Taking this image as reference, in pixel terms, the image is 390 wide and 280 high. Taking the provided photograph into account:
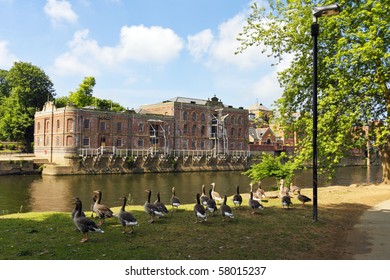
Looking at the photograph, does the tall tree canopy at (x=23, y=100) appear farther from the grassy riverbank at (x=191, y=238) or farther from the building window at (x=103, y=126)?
the grassy riverbank at (x=191, y=238)

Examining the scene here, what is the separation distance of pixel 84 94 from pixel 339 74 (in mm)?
66627

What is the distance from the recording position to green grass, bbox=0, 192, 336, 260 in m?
8.52

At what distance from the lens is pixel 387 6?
18.9m

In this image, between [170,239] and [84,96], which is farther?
[84,96]

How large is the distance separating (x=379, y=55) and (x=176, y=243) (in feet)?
53.2

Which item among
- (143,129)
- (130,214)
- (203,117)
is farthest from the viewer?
(203,117)

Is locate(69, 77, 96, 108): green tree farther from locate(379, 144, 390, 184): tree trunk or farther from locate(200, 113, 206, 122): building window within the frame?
locate(379, 144, 390, 184): tree trunk

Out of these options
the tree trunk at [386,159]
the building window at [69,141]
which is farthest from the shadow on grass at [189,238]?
the building window at [69,141]

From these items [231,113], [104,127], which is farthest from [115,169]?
[231,113]

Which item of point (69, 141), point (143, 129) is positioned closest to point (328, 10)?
point (69, 141)

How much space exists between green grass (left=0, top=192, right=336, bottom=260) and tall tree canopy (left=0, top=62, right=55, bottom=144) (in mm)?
65867

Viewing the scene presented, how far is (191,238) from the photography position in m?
10.1

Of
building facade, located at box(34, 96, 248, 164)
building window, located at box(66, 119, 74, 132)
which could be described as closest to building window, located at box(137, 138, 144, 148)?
building facade, located at box(34, 96, 248, 164)

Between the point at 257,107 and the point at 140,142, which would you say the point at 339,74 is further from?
the point at 257,107
